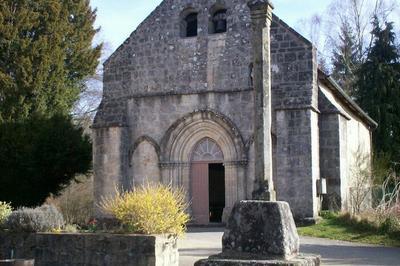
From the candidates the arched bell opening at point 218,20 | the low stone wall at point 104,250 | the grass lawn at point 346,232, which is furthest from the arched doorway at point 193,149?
the low stone wall at point 104,250

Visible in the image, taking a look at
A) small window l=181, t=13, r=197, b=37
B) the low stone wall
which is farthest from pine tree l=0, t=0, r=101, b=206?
the low stone wall

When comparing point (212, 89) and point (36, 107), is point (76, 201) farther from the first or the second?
point (212, 89)

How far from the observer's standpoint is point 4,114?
77.7 ft

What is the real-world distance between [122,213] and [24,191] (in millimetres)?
14078

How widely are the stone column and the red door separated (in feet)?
39.1

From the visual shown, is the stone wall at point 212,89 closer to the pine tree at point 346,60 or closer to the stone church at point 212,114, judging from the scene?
the stone church at point 212,114

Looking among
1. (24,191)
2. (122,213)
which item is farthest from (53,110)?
(122,213)

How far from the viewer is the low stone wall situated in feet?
31.1

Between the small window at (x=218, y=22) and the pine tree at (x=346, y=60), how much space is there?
1951 cm

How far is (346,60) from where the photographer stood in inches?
1561

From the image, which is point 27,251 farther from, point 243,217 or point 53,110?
point 53,110

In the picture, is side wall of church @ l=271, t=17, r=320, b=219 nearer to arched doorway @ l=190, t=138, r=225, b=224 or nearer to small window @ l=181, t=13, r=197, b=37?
arched doorway @ l=190, t=138, r=225, b=224

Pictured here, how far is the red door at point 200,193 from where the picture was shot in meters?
20.1

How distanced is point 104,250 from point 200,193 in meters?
10.5
